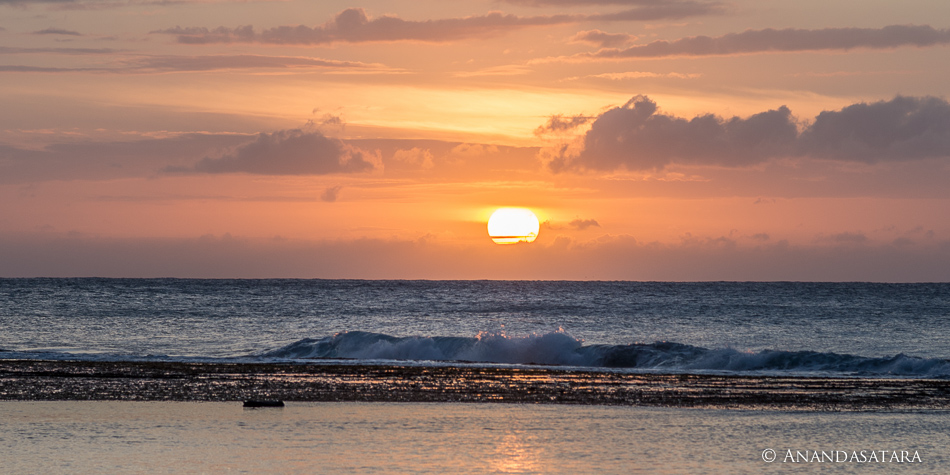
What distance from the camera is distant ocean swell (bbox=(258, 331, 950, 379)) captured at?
37.3 m

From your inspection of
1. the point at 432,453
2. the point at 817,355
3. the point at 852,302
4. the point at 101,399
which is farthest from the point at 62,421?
the point at 852,302

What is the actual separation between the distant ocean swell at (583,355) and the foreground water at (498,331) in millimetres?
77

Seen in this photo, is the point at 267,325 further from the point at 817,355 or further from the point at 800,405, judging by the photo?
the point at 800,405

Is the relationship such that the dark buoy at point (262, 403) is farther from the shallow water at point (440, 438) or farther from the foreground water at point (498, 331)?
the foreground water at point (498, 331)

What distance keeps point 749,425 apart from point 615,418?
3014 mm

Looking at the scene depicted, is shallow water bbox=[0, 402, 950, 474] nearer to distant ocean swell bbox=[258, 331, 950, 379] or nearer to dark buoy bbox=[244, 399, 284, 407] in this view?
dark buoy bbox=[244, 399, 284, 407]

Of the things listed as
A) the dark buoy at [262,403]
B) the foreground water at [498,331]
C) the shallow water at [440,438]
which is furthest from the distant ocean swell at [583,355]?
the dark buoy at [262,403]

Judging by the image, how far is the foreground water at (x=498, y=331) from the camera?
38906mm

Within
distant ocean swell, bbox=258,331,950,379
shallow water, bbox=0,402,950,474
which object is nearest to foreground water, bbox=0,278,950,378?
distant ocean swell, bbox=258,331,950,379

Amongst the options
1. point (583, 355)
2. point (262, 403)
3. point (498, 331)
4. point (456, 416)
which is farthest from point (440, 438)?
point (498, 331)

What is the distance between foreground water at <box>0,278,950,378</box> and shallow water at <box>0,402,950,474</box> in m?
14.2

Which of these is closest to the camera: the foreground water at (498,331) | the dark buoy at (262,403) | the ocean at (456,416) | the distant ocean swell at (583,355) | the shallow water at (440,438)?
the shallow water at (440,438)

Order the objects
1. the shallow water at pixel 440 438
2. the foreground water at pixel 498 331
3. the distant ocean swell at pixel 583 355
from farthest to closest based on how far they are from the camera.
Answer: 1. the foreground water at pixel 498 331
2. the distant ocean swell at pixel 583 355
3. the shallow water at pixel 440 438

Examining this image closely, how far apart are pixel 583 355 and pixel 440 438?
27456 millimetres
